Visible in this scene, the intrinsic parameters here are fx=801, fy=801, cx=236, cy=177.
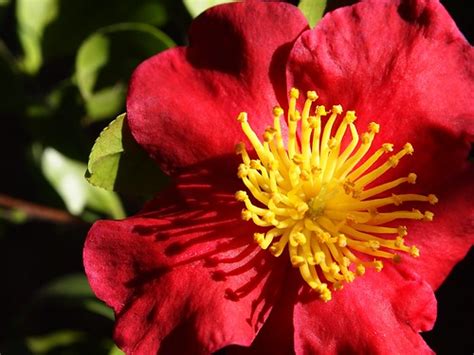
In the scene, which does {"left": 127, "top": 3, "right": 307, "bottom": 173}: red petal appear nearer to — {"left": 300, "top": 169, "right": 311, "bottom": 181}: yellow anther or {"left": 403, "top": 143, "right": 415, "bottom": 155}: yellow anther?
{"left": 300, "top": 169, "right": 311, "bottom": 181}: yellow anther

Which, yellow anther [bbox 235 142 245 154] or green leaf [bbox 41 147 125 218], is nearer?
yellow anther [bbox 235 142 245 154]

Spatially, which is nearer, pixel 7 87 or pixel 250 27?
pixel 250 27

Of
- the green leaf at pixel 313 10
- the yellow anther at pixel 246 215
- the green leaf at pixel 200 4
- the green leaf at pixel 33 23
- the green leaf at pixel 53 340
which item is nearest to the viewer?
the yellow anther at pixel 246 215

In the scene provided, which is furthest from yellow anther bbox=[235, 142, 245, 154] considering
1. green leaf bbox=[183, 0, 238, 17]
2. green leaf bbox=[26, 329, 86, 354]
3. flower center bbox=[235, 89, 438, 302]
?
green leaf bbox=[26, 329, 86, 354]

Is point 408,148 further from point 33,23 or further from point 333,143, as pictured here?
point 33,23

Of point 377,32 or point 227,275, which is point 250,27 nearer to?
point 377,32

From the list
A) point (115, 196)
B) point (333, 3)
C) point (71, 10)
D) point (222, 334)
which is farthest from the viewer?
point (115, 196)

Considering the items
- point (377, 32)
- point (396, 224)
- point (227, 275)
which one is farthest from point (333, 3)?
point (227, 275)

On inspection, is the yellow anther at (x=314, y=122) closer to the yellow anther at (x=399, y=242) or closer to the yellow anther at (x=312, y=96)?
the yellow anther at (x=312, y=96)

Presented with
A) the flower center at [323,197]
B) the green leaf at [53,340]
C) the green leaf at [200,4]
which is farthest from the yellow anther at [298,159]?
the green leaf at [53,340]
